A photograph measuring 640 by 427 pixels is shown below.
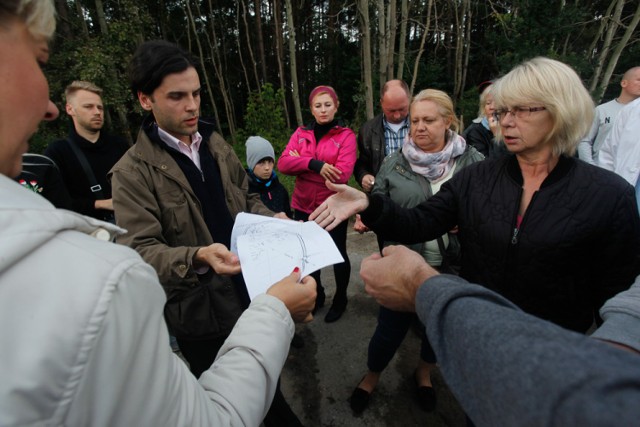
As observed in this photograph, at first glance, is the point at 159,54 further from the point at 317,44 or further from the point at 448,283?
the point at 317,44

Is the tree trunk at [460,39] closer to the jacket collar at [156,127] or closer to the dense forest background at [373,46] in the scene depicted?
the dense forest background at [373,46]

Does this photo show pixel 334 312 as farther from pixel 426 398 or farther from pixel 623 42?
pixel 623 42

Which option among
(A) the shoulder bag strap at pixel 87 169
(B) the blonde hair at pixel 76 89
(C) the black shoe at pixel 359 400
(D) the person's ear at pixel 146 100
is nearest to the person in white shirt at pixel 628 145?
(C) the black shoe at pixel 359 400

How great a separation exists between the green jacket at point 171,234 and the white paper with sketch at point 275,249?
0.27 metres

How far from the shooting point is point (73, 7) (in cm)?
1374

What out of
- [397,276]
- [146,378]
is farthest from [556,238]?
Answer: [146,378]

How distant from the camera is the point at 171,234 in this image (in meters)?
1.77

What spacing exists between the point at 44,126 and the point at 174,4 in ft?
40.4

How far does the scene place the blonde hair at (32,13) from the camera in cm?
65

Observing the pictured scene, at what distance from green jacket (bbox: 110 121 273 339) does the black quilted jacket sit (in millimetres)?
1468

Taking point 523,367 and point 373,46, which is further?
point 373,46


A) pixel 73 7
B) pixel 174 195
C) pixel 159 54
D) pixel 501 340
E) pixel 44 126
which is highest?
pixel 73 7

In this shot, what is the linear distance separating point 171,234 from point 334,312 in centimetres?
218

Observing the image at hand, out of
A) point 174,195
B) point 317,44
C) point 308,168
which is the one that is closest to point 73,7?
point 317,44
